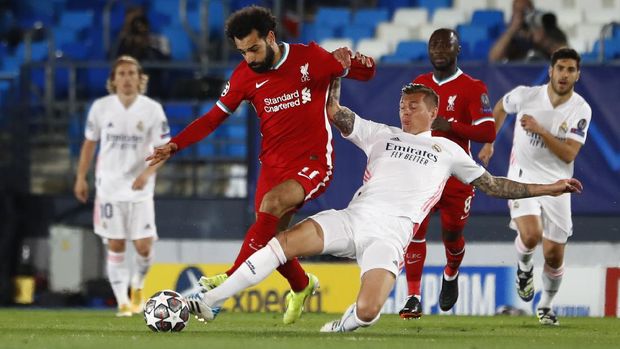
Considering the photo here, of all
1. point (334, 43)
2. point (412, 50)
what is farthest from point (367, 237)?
point (334, 43)

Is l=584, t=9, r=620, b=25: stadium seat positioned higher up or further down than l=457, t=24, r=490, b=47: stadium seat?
higher up

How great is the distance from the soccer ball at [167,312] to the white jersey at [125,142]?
418 centimetres

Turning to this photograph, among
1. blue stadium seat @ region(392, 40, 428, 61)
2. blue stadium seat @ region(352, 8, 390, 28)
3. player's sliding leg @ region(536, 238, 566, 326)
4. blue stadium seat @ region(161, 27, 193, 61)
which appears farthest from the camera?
blue stadium seat @ region(352, 8, 390, 28)

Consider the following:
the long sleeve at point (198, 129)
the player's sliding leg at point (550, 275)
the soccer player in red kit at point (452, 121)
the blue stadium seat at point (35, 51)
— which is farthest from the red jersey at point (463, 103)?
the blue stadium seat at point (35, 51)

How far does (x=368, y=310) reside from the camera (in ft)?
29.8

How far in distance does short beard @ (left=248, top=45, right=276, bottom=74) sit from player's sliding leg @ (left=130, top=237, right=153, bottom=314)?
4.03 metres

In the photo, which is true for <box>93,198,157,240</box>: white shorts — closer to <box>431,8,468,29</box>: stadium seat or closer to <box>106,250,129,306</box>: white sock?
<box>106,250,129,306</box>: white sock

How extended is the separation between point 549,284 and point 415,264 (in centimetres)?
128

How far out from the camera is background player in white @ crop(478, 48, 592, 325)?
12.1 meters

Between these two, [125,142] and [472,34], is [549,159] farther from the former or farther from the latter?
[472,34]

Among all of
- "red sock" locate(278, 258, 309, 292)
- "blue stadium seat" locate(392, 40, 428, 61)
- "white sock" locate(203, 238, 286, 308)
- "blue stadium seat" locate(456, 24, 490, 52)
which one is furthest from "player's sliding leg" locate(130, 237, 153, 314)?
"blue stadium seat" locate(456, 24, 490, 52)

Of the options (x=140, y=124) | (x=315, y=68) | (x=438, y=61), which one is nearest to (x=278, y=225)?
(x=315, y=68)

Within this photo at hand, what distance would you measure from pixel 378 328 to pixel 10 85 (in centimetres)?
699

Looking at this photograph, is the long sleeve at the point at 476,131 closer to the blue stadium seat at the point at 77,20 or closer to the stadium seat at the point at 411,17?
the stadium seat at the point at 411,17
